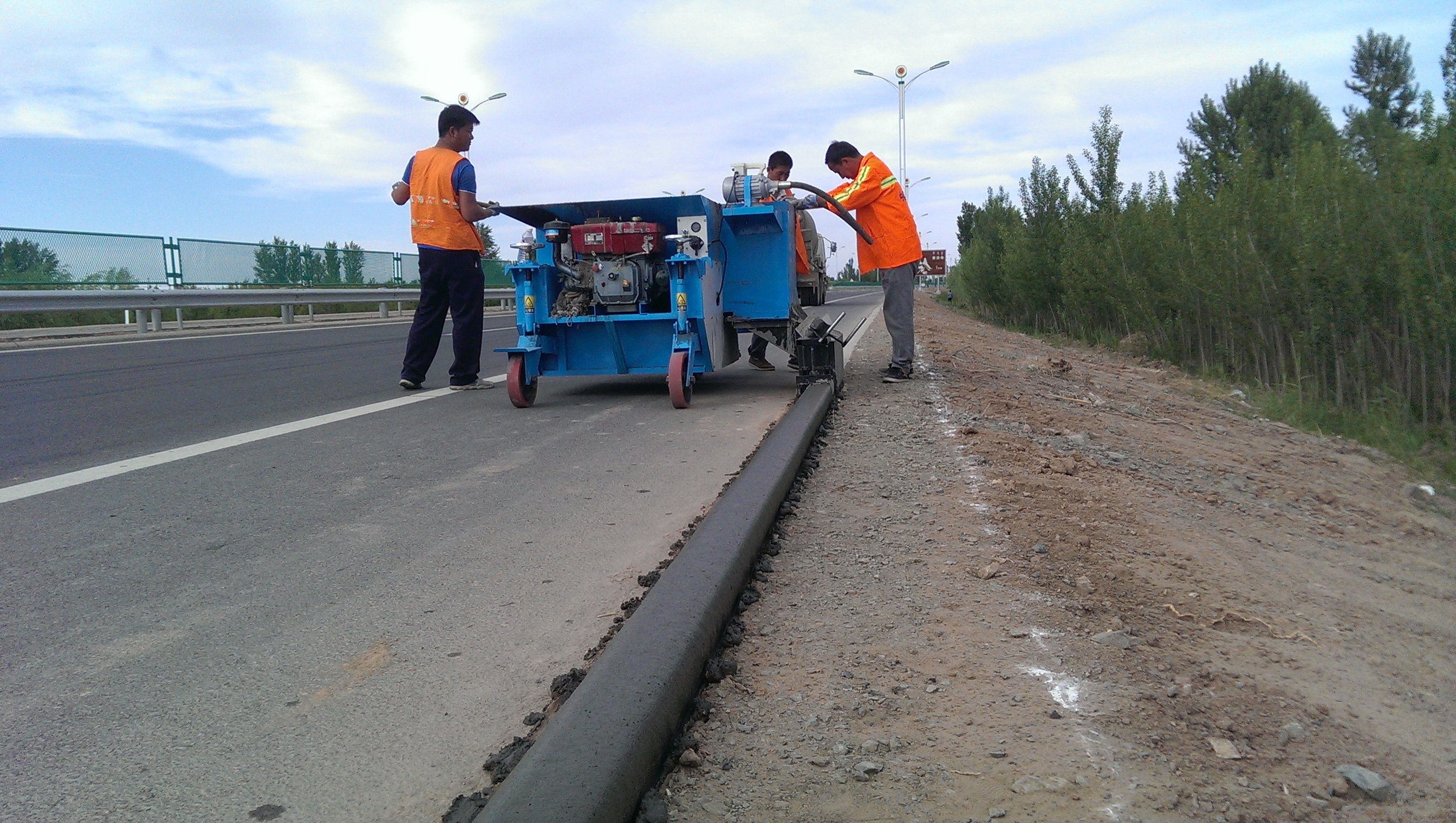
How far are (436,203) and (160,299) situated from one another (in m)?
9.97

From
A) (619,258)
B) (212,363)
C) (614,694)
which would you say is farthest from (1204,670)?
(212,363)

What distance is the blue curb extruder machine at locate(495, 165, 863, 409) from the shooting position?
22.7ft

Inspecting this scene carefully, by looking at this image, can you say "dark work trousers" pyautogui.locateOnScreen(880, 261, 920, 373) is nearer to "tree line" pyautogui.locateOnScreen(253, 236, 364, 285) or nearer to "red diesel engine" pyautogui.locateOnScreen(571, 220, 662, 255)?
"red diesel engine" pyautogui.locateOnScreen(571, 220, 662, 255)

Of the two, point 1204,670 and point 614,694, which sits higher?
point 614,694

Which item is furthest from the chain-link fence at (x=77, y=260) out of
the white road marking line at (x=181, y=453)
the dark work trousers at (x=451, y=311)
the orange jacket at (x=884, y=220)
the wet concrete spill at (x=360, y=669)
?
the wet concrete spill at (x=360, y=669)

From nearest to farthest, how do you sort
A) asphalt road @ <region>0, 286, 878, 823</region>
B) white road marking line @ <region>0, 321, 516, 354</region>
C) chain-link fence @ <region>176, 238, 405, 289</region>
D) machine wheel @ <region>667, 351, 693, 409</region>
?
1. asphalt road @ <region>0, 286, 878, 823</region>
2. machine wheel @ <region>667, 351, 693, 409</region>
3. white road marking line @ <region>0, 321, 516, 354</region>
4. chain-link fence @ <region>176, 238, 405, 289</region>

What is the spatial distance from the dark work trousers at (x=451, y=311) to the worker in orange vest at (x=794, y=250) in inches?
93.8

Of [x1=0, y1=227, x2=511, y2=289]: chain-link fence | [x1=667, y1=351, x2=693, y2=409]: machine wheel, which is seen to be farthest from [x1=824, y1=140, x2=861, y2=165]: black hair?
[x1=0, y1=227, x2=511, y2=289]: chain-link fence

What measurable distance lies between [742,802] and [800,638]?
807 mm

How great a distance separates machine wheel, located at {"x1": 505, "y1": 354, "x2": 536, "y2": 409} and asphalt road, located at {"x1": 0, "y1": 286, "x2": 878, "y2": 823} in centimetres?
56

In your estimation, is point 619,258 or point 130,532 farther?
point 619,258

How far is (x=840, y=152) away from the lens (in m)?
8.09

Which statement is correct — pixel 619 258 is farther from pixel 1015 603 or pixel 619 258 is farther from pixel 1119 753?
pixel 1119 753

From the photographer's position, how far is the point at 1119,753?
2.01 m
